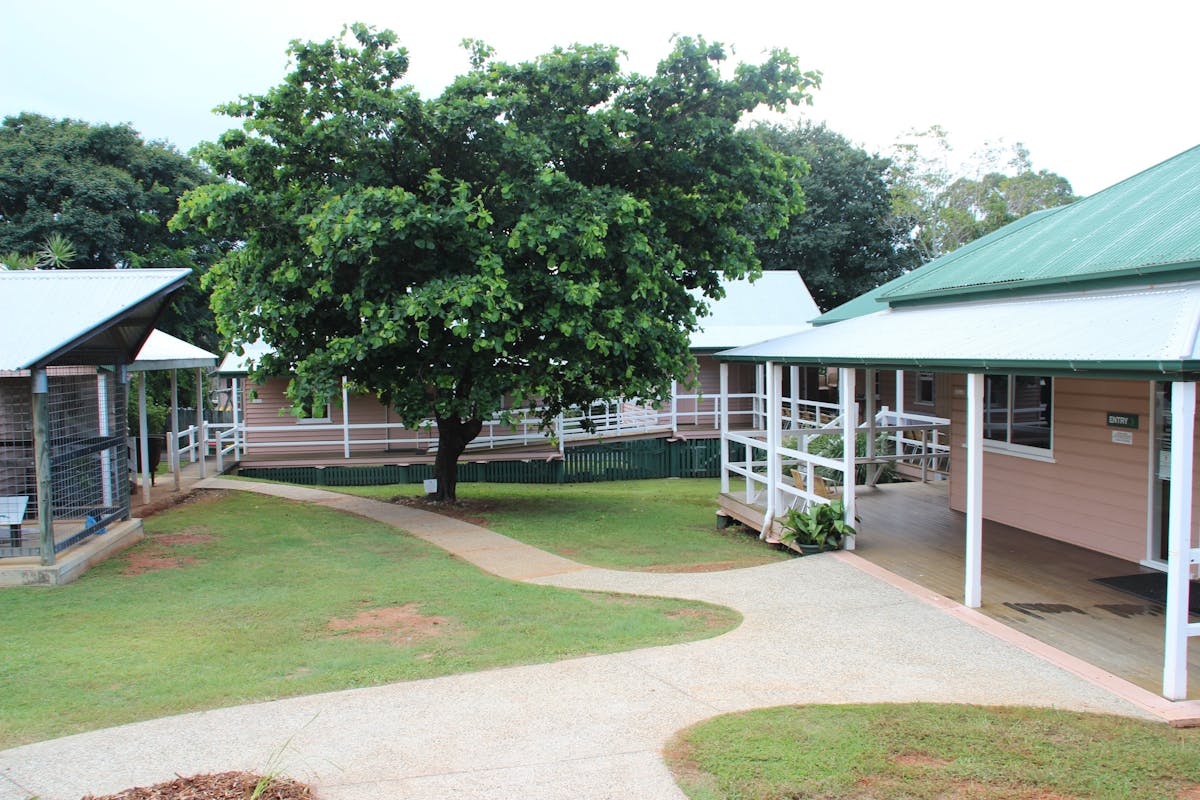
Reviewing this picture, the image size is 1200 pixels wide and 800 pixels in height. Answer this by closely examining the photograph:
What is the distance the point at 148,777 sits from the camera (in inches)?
199

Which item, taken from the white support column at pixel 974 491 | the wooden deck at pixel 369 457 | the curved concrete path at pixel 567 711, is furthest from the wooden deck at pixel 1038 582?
the wooden deck at pixel 369 457

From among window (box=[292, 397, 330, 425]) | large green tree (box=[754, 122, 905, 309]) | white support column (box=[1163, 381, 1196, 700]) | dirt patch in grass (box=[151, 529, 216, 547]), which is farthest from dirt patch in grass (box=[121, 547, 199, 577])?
large green tree (box=[754, 122, 905, 309])

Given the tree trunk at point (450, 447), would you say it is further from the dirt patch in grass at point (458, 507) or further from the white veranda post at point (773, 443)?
the white veranda post at point (773, 443)

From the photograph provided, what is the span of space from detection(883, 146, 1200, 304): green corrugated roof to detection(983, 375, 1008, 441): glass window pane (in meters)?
1.69

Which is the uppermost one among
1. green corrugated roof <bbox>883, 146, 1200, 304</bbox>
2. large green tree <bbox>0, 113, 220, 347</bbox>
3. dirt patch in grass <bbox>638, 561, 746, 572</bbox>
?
large green tree <bbox>0, 113, 220, 347</bbox>

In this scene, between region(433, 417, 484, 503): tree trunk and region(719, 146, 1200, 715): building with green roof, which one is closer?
region(719, 146, 1200, 715): building with green roof

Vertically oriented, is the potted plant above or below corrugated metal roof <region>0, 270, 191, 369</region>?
below

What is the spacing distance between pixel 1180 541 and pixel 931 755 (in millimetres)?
2573

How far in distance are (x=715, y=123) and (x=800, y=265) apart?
29001 millimetres

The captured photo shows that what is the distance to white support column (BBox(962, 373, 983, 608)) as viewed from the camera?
8578 millimetres

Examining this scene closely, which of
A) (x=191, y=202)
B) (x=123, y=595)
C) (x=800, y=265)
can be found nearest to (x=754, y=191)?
(x=191, y=202)

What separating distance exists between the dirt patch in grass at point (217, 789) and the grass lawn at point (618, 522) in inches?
265

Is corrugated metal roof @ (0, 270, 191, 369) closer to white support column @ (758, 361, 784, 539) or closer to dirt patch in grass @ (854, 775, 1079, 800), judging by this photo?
white support column @ (758, 361, 784, 539)

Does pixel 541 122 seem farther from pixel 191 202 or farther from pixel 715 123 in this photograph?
pixel 191 202
